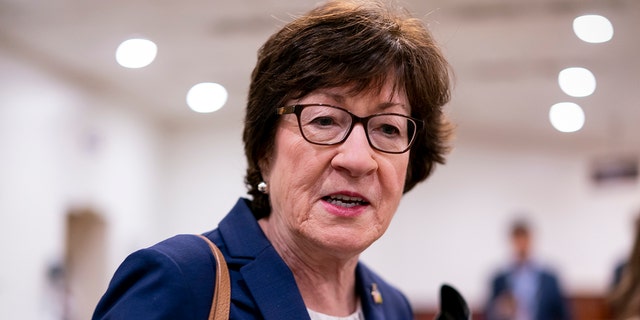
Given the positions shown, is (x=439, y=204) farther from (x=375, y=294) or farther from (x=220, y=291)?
(x=220, y=291)

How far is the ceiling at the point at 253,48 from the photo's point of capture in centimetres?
818

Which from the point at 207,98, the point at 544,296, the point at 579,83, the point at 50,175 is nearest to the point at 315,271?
the point at 207,98

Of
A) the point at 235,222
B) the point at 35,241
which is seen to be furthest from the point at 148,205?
the point at 235,222

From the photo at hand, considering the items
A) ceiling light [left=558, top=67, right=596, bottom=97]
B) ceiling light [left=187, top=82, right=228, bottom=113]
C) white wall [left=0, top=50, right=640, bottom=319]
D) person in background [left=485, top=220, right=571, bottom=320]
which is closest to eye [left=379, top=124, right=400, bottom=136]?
ceiling light [left=187, top=82, right=228, bottom=113]

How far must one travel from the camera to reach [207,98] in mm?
4840

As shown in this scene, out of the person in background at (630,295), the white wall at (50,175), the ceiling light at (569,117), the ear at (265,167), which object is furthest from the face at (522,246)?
the ear at (265,167)

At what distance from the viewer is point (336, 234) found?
1860mm

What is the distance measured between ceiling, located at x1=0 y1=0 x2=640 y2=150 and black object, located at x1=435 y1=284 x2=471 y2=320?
4.37 meters

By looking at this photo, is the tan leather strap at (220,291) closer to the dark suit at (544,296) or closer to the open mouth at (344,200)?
the open mouth at (344,200)

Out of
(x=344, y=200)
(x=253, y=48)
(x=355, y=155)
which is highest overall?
(x=253, y=48)

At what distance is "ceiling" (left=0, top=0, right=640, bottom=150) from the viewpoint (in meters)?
8.18

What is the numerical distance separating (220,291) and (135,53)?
7.80 feet

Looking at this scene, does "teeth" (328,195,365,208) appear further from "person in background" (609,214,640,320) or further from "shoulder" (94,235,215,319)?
"person in background" (609,214,640,320)

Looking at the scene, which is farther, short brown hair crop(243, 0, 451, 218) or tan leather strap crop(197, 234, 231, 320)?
short brown hair crop(243, 0, 451, 218)
